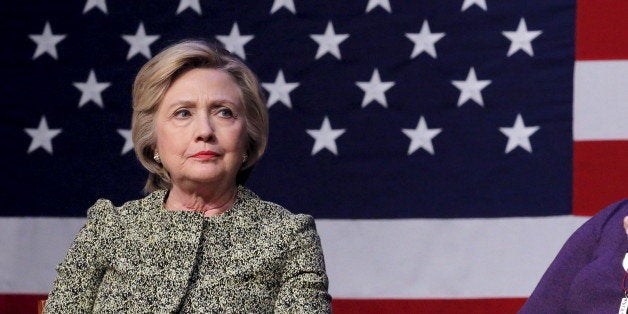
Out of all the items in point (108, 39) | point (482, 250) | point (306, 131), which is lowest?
point (482, 250)

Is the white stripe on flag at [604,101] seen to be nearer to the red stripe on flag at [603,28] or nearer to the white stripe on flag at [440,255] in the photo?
the red stripe on flag at [603,28]

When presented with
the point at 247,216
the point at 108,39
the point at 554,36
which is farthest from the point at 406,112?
the point at 247,216

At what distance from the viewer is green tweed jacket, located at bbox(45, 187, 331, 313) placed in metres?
2.62

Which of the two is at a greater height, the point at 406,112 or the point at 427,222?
the point at 406,112

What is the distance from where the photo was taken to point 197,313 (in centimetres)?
261

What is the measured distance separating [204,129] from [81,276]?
17.5 inches

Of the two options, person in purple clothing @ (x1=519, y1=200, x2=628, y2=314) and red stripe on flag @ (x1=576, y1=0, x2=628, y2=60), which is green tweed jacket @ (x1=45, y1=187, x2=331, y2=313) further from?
red stripe on flag @ (x1=576, y1=0, x2=628, y2=60)

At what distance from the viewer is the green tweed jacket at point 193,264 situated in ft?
8.61

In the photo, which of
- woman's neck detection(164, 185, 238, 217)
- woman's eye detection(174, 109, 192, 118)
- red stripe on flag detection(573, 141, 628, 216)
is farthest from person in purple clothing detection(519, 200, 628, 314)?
red stripe on flag detection(573, 141, 628, 216)

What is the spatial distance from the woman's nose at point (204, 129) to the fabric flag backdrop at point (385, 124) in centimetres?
126

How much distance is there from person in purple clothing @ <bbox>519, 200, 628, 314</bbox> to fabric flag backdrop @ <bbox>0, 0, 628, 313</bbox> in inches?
43.1

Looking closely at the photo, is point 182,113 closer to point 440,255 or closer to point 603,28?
point 440,255

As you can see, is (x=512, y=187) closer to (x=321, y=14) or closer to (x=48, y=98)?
(x=321, y=14)

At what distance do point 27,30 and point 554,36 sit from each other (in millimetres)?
1757
